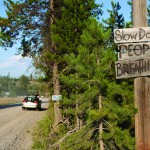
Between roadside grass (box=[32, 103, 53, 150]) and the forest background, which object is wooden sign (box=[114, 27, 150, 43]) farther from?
roadside grass (box=[32, 103, 53, 150])

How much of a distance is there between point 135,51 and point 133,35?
223 mm

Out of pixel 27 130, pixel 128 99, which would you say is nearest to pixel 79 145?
pixel 128 99

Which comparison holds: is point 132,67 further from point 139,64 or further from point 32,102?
point 32,102

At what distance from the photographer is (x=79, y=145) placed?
8.16 m

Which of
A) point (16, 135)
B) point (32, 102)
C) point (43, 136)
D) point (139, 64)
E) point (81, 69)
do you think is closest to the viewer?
point (139, 64)

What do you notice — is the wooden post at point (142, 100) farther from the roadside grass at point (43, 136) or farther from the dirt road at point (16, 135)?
the dirt road at point (16, 135)

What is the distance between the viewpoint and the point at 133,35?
184 inches

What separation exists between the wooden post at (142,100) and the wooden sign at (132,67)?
0.30 ft

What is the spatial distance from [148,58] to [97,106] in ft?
12.2

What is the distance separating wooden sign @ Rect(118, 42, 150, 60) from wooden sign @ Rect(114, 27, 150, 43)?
7 centimetres

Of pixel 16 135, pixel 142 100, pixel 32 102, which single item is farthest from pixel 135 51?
pixel 32 102

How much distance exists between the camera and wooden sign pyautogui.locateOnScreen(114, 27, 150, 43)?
4637mm

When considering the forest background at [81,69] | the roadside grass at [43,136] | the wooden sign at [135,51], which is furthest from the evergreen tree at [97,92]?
the roadside grass at [43,136]

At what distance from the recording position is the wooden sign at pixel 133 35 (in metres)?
4.64
